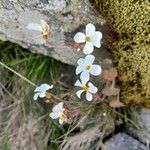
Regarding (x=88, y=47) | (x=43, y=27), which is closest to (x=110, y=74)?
(x=88, y=47)

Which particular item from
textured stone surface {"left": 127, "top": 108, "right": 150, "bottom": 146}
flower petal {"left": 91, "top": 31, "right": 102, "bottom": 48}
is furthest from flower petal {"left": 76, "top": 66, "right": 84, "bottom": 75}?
textured stone surface {"left": 127, "top": 108, "right": 150, "bottom": 146}

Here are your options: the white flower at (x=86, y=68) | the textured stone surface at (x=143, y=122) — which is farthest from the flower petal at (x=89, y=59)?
the textured stone surface at (x=143, y=122)

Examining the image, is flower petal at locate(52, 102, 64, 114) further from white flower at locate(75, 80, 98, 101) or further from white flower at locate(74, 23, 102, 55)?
white flower at locate(74, 23, 102, 55)

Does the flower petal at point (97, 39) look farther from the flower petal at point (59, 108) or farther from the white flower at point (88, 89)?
the flower petal at point (59, 108)

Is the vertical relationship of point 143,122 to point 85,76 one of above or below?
below

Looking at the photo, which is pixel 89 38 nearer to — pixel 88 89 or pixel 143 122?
pixel 88 89
